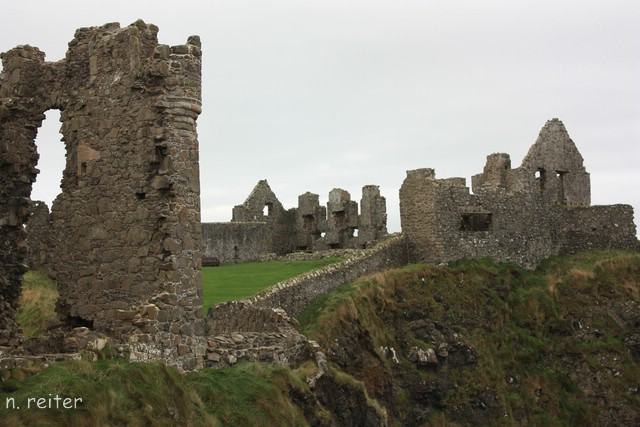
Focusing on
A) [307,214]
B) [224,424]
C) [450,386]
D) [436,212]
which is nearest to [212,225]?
[307,214]

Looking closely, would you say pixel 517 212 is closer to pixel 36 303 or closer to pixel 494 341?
pixel 494 341

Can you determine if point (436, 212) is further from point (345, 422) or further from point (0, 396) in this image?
point (0, 396)

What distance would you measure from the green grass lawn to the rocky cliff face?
9.04ft

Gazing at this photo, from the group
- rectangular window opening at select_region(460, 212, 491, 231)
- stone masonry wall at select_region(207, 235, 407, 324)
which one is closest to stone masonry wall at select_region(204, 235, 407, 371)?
stone masonry wall at select_region(207, 235, 407, 324)

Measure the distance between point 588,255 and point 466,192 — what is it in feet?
23.5

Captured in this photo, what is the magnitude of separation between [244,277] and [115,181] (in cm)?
1626

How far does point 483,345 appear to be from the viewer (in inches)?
1216

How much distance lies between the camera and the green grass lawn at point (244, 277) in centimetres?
2783

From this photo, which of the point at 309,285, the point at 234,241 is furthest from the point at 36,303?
the point at 234,241

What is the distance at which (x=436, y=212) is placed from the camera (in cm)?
3356

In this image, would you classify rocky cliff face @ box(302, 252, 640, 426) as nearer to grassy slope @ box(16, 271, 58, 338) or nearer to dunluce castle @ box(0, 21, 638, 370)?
grassy slope @ box(16, 271, 58, 338)

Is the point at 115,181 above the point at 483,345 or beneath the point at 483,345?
above

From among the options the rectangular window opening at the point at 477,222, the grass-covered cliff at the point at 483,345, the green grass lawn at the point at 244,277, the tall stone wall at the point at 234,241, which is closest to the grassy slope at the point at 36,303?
the green grass lawn at the point at 244,277

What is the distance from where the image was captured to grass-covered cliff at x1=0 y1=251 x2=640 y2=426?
26016mm
